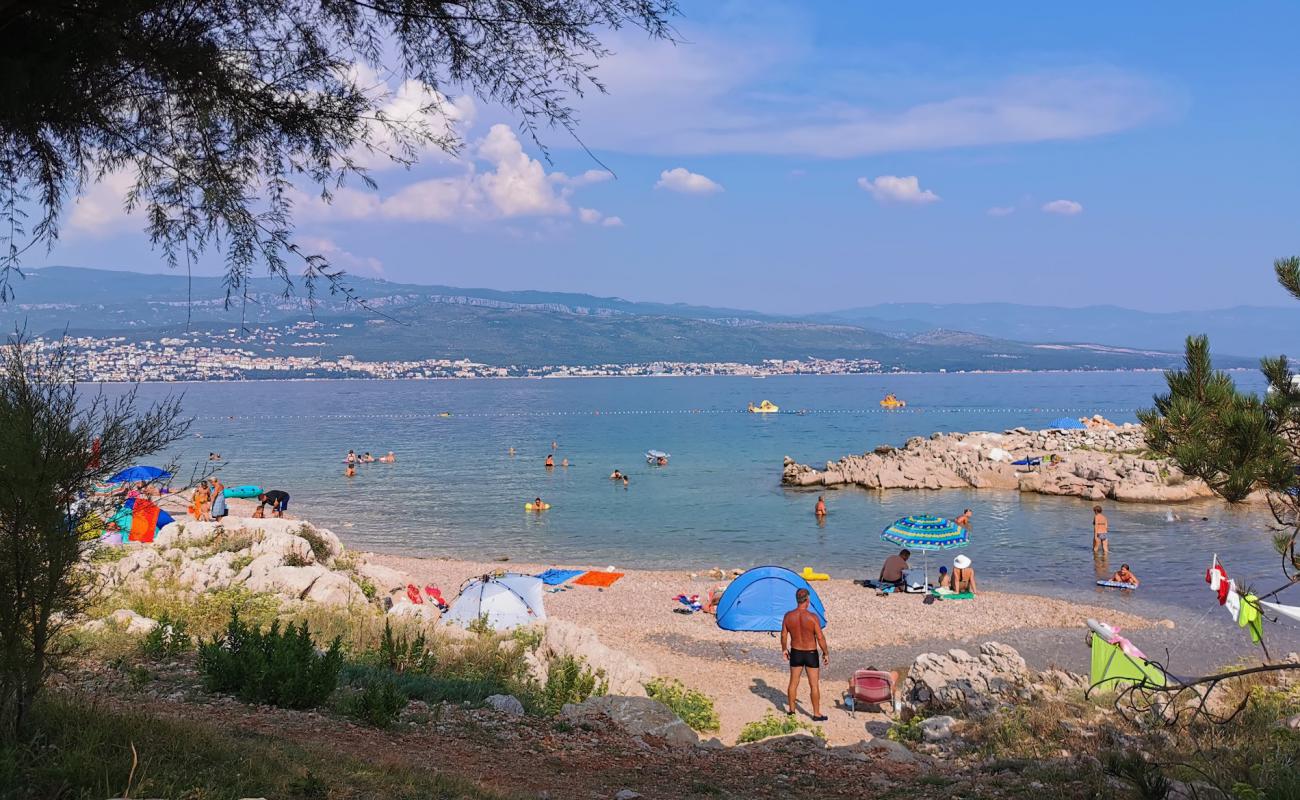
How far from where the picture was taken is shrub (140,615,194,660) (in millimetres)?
9180

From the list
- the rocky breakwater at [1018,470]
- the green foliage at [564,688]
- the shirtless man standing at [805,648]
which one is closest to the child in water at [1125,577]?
the rocky breakwater at [1018,470]

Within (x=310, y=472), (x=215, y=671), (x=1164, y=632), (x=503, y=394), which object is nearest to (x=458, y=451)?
(x=310, y=472)

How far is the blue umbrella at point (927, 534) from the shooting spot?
22.7m

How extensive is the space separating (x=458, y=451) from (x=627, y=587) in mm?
43520

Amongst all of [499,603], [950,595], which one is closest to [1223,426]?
[499,603]

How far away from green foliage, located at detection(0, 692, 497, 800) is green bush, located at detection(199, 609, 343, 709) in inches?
54.6

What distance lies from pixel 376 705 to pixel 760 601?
11.9 meters

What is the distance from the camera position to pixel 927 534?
23.1 m

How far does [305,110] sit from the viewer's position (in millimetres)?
5625

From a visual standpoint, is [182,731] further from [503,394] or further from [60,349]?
[503,394]

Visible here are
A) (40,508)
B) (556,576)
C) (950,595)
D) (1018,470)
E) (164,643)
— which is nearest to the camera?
(40,508)

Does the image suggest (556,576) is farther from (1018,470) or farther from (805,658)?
(1018,470)

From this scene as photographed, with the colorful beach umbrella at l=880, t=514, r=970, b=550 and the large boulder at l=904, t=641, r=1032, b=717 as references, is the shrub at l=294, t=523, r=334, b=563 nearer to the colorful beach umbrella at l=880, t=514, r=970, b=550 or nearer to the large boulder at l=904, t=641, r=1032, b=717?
the large boulder at l=904, t=641, r=1032, b=717

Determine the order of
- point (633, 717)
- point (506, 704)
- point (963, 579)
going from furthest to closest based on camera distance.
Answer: point (963, 579)
point (633, 717)
point (506, 704)
